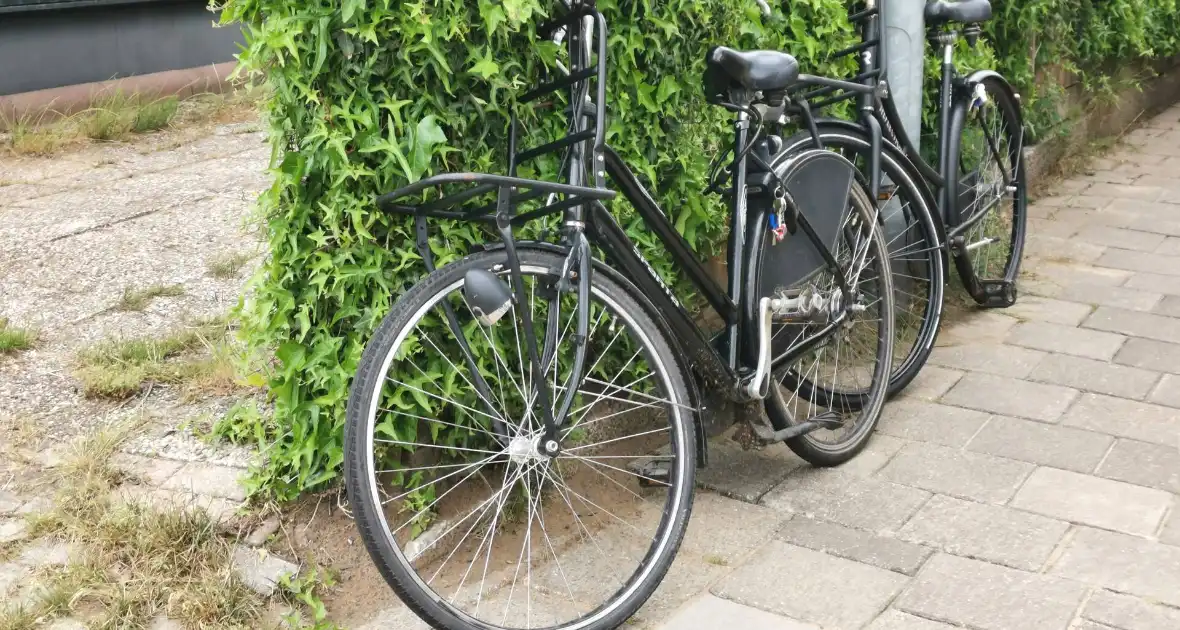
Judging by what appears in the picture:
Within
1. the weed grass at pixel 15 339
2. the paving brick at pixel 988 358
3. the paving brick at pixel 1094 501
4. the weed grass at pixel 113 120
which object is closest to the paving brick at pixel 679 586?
the paving brick at pixel 1094 501

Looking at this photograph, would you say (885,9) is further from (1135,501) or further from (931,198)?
(1135,501)

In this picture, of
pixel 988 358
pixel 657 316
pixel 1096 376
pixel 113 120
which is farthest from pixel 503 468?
pixel 113 120

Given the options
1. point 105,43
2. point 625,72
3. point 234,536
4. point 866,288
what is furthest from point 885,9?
point 105,43

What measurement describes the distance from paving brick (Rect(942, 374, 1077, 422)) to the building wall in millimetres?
5725

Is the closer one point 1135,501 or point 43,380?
point 1135,501

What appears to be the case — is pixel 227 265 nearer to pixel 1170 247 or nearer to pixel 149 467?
pixel 149 467

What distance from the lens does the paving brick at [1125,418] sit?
12.6ft

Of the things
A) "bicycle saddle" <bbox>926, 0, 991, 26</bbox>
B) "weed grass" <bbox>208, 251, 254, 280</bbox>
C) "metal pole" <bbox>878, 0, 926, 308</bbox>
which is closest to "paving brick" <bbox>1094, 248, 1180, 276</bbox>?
"metal pole" <bbox>878, 0, 926, 308</bbox>

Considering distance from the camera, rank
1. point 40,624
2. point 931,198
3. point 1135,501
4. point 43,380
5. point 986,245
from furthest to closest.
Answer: point 986,245
point 931,198
point 43,380
point 1135,501
point 40,624

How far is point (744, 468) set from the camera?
3.72 metres

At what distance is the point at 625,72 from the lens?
136 inches

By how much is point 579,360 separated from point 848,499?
113cm

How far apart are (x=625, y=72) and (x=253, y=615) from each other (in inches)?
68.3

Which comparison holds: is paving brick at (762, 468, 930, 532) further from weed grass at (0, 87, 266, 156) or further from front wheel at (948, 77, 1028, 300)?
weed grass at (0, 87, 266, 156)
